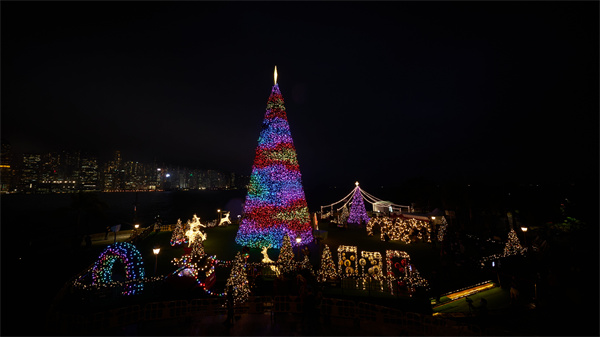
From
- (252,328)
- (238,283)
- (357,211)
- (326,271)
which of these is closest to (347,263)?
(326,271)

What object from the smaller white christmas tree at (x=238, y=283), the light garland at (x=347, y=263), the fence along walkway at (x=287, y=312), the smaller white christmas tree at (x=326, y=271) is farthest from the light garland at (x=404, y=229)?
the smaller white christmas tree at (x=238, y=283)

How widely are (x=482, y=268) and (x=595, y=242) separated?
609 centimetres

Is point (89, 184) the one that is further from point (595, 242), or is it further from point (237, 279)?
point (595, 242)

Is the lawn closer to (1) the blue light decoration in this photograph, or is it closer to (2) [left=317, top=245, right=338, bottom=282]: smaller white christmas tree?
(2) [left=317, top=245, right=338, bottom=282]: smaller white christmas tree

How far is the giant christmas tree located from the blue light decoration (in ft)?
22.6

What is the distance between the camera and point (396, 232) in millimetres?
19016

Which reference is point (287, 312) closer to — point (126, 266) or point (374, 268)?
point (374, 268)

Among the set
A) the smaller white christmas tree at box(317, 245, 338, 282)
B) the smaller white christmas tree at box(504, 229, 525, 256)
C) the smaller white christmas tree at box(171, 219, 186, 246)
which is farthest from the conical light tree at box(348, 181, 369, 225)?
the smaller white christmas tree at box(171, 219, 186, 246)

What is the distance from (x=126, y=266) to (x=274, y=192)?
8302 millimetres

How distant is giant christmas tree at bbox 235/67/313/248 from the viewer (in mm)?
14938

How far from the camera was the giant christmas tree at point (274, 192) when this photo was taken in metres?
14.9

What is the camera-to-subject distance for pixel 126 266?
9.26m

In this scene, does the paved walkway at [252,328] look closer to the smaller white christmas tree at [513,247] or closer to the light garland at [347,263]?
the light garland at [347,263]

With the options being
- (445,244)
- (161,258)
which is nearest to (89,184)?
(161,258)
